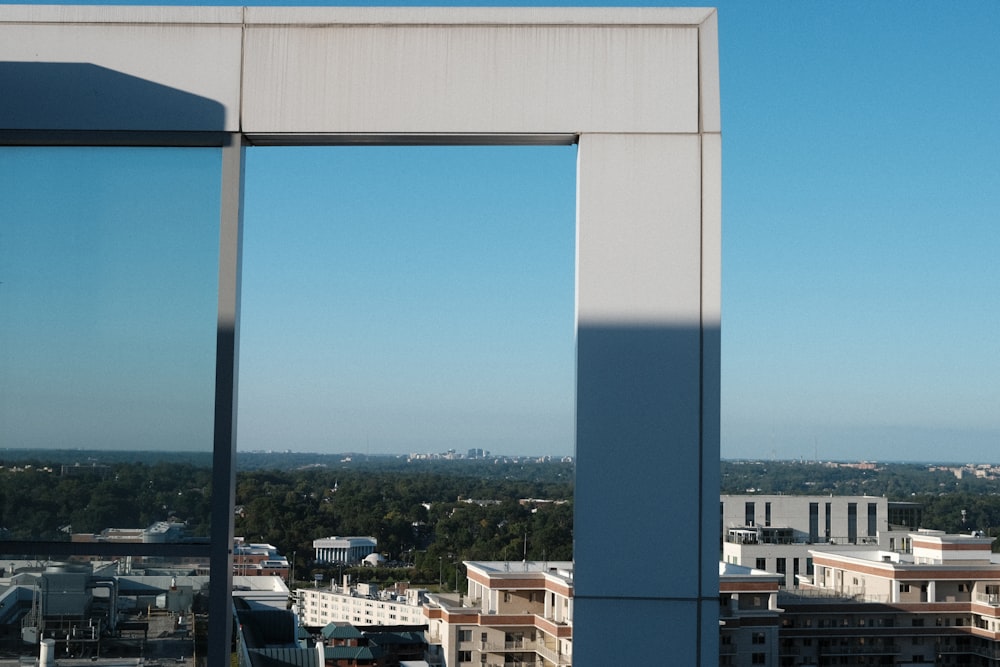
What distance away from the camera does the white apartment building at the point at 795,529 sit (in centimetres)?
991

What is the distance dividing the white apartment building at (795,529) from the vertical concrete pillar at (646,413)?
814 centimetres

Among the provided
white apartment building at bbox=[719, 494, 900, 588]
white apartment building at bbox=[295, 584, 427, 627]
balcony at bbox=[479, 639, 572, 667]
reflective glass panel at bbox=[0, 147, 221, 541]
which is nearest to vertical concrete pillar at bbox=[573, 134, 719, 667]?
balcony at bbox=[479, 639, 572, 667]

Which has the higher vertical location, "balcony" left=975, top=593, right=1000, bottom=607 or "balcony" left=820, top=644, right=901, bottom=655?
"balcony" left=975, top=593, right=1000, bottom=607

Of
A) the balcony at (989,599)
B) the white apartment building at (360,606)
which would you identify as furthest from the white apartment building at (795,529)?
the white apartment building at (360,606)

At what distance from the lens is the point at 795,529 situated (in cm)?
1071

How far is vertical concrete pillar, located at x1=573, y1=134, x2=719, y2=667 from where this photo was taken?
1650 mm

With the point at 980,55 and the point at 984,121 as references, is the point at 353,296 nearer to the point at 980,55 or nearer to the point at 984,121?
the point at 980,55

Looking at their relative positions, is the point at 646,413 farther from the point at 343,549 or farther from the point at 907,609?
the point at 907,609

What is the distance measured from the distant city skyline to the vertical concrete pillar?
0.16 m

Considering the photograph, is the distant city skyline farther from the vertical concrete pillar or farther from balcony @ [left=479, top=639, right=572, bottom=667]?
balcony @ [left=479, top=639, right=572, bottom=667]

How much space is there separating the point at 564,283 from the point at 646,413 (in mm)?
2796

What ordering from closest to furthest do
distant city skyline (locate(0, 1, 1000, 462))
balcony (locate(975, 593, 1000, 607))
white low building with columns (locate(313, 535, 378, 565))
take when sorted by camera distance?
distant city skyline (locate(0, 1, 1000, 462)), white low building with columns (locate(313, 535, 378, 565)), balcony (locate(975, 593, 1000, 607))

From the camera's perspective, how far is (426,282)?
1212 cm

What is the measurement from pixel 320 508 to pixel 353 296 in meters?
8.04
